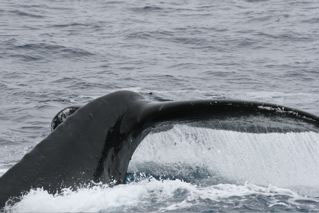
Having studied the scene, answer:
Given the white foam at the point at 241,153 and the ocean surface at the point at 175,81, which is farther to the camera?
the ocean surface at the point at 175,81

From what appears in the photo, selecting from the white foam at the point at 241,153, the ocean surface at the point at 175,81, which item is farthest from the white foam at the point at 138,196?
the white foam at the point at 241,153

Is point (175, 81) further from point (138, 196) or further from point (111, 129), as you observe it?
point (111, 129)

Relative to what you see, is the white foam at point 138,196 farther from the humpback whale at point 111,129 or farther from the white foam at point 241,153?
the white foam at point 241,153

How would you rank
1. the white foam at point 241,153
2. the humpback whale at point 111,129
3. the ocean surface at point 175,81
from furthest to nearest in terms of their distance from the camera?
1. the ocean surface at point 175,81
2. the white foam at point 241,153
3. the humpback whale at point 111,129

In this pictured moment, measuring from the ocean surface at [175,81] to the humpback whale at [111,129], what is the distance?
0.13m

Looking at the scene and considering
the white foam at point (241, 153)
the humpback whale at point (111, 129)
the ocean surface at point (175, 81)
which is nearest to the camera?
the humpback whale at point (111, 129)

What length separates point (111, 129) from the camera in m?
7.45


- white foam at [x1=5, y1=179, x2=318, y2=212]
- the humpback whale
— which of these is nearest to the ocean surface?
white foam at [x1=5, y1=179, x2=318, y2=212]

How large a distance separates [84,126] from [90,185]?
1.76 feet

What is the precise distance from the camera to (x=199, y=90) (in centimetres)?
1672

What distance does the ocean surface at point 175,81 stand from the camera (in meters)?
7.91

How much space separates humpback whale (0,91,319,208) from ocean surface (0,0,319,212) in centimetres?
13

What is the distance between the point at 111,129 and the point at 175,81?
10307mm

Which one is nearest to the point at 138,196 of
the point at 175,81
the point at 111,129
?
the point at 111,129
